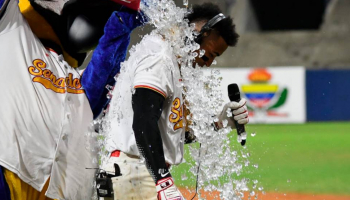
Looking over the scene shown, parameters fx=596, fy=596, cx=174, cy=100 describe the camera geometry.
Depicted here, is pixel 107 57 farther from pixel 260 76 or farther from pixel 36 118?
pixel 260 76

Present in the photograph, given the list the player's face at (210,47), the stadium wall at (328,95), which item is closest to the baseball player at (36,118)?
the player's face at (210,47)

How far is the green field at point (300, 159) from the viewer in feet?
27.8

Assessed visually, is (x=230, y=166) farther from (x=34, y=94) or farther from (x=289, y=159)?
(x=289, y=159)

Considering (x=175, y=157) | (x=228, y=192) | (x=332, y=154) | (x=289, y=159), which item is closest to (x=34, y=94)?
(x=175, y=157)

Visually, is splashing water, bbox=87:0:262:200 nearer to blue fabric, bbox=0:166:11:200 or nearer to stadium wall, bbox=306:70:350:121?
blue fabric, bbox=0:166:11:200

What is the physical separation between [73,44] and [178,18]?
65 centimetres

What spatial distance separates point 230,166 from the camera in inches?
141

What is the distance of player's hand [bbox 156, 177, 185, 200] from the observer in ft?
9.50

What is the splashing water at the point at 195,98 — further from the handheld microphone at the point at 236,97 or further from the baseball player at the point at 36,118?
the baseball player at the point at 36,118

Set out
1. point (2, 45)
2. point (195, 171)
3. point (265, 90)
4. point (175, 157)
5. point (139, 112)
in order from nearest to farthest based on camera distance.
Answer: point (2, 45)
point (139, 112)
point (175, 157)
point (195, 171)
point (265, 90)

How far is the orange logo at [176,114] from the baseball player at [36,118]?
0.46 metres

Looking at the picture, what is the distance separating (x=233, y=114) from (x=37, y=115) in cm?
140

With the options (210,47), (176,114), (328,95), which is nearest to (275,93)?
(328,95)

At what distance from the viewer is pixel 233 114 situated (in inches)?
146
